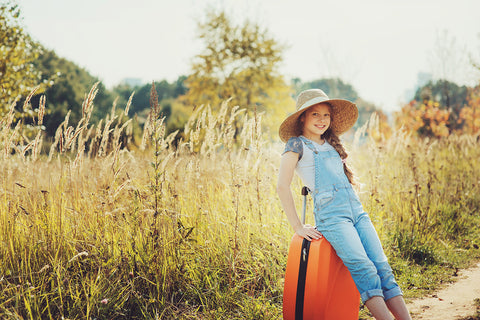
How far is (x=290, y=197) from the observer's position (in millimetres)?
2674

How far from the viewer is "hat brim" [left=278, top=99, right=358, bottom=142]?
3.00 m

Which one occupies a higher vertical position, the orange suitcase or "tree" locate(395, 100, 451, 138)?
"tree" locate(395, 100, 451, 138)

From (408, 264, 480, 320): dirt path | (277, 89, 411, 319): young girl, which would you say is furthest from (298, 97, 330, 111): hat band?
(408, 264, 480, 320): dirt path

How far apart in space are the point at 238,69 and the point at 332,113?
15.3 m

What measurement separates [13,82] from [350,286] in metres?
8.60

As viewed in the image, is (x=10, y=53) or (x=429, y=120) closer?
(x=10, y=53)

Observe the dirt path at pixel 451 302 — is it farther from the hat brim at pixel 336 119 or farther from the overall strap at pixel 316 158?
the hat brim at pixel 336 119

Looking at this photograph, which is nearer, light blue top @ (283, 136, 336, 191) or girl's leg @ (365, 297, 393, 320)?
girl's leg @ (365, 297, 393, 320)

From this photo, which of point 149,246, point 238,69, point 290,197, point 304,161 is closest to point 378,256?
point 290,197

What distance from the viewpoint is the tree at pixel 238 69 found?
56.0ft

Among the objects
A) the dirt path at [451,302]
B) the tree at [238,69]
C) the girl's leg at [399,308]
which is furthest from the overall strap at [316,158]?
the tree at [238,69]

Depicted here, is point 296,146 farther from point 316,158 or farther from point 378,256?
point 378,256

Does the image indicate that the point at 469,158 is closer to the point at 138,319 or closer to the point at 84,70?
the point at 138,319

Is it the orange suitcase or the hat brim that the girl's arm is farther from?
the hat brim
